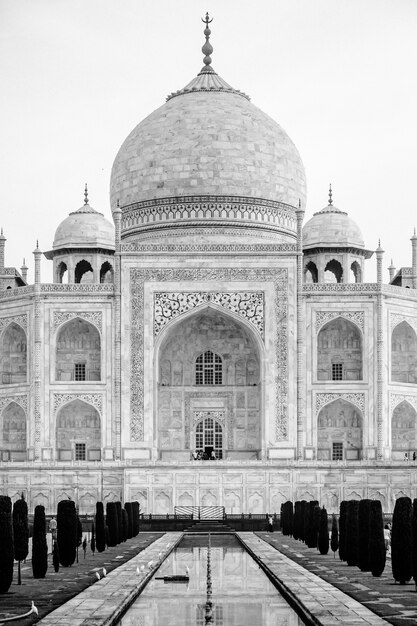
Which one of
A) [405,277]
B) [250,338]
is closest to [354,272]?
[405,277]

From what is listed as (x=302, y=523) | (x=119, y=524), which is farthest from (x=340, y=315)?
(x=119, y=524)

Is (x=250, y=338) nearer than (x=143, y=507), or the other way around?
(x=143, y=507)

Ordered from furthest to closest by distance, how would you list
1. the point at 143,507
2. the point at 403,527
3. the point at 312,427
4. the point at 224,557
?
1. the point at 312,427
2. the point at 143,507
3. the point at 224,557
4. the point at 403,527

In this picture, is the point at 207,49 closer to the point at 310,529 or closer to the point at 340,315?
the point at 340,315

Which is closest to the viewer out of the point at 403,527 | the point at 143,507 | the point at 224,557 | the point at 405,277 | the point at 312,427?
the point at 403,527

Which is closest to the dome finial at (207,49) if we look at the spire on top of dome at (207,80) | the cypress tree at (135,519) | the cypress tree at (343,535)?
the spire on top of dome at (207,80)

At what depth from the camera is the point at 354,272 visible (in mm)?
44156

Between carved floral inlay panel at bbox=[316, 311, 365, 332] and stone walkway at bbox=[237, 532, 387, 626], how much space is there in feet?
55.8

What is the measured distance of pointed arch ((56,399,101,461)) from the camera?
130 ft

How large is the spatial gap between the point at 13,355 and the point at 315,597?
25307mm

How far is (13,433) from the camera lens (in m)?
40.1

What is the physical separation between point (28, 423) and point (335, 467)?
9619mm

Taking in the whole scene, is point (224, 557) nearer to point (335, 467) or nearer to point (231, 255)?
point (335, 467)

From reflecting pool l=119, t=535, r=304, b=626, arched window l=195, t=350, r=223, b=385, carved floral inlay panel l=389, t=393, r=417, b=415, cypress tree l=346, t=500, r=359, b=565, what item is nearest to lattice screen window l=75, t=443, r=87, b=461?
arched window l=195, t=350, r=223, b=385
